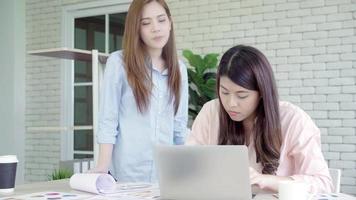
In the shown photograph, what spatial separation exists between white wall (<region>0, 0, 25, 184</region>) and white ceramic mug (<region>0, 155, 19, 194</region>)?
424 centimetres

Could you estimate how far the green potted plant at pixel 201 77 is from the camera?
417 cm

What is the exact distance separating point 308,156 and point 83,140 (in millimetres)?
4142

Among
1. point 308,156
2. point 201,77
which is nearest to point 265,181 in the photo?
point 308,156

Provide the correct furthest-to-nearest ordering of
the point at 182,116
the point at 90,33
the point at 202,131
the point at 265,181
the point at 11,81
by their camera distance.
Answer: the point at 11,81
the point at 90,33
the point at 182,116
the point at 202,131
the point at 265,181

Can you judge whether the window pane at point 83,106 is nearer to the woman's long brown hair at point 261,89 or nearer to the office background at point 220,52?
the office background at point 220,52

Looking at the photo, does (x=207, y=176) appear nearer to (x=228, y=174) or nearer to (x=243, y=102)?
(x=228, y=174)

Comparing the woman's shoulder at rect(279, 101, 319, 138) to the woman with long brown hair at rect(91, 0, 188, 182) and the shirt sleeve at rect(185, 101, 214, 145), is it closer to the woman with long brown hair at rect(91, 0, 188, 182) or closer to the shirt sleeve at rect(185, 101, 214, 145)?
the shirt sleeve at rect(185, 101, 214, 145)

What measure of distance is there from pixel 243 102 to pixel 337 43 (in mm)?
2439

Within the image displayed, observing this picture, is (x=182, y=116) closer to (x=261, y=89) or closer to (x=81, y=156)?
(x=261, y=89)

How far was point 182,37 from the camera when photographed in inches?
184

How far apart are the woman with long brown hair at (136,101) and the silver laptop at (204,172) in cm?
52

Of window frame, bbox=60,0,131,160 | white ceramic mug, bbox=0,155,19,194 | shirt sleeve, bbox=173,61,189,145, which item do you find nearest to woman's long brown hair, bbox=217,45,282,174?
shirt sleeve, bbox=173,61,189,145

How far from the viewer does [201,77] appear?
421 cm

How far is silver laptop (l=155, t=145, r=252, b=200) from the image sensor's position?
130 centimetres
